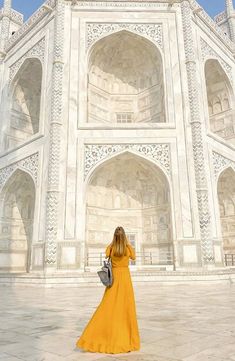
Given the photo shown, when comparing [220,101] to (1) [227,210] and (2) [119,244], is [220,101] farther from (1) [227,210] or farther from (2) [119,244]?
(2) [119,244]

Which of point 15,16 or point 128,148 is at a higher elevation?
point 15,16

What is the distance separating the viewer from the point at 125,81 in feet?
59.1

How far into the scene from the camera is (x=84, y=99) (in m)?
14.6

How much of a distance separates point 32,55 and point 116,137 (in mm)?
7239

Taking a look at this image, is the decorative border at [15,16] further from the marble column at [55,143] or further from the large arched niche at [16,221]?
the large arched niche at [16,221]


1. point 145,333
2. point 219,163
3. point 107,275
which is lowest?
point 145,333

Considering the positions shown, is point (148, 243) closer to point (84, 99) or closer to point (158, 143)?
point (158, 143)

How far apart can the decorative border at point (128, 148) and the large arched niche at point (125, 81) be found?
220 cm

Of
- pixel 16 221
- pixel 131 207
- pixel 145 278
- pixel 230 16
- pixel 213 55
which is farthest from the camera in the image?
pixel 230 16

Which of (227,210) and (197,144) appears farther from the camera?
(227,210)

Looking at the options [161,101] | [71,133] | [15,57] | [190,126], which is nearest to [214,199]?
[190,126]

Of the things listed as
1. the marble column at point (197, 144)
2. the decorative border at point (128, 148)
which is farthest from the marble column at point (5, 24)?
the marble column at point (197, 144)

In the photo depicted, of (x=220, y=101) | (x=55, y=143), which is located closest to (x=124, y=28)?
(x=55, y=143)

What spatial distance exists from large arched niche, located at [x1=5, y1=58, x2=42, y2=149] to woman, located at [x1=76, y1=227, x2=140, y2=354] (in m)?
15.6
